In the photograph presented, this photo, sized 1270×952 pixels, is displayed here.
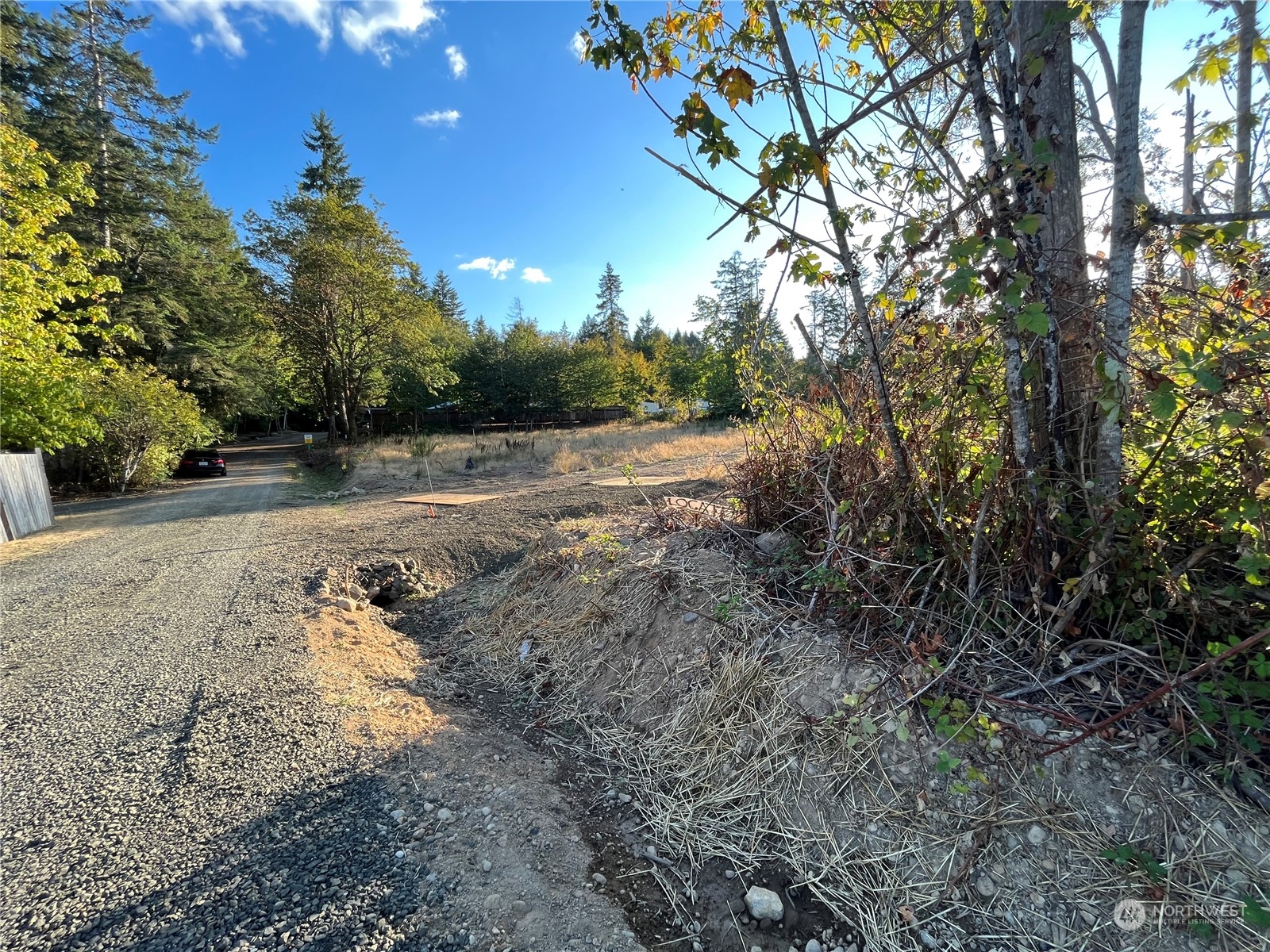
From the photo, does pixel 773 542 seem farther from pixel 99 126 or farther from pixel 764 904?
pixel 99 126

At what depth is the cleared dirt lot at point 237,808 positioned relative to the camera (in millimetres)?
1673

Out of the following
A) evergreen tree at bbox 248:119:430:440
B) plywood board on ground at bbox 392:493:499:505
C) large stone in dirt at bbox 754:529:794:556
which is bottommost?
plywood board on ground at bbox 392:493:499:505

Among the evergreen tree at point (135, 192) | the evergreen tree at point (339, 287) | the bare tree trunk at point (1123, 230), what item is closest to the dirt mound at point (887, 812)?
the bare tree trunk at point (1123, 230)

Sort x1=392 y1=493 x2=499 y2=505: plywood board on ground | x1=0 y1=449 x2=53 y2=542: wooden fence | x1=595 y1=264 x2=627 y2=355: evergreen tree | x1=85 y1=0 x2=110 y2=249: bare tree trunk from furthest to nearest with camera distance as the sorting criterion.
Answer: x1=595 y1=264 x2=627 y2=355: evergreen tree, x1=85 y1=0 x2=110 y2=249: bare tree trunk, x1=392 y1=493 x2=499 y2=505: plywood board on ground, x1=0 y1=449 x2=53 y2=542: wooden fence

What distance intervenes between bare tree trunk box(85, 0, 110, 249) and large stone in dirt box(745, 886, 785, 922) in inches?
877

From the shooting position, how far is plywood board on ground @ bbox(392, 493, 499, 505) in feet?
32.2

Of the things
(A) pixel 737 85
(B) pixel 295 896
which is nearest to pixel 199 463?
(B) pixel 295 896

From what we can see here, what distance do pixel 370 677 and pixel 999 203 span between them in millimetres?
4157

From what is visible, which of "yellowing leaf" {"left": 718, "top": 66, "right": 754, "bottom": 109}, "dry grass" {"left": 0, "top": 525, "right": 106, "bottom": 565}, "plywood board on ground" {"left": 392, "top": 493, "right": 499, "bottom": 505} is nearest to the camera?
"yellowing leaf" {"left": 718, "top": 66, "right": 754, "bottom": 109}

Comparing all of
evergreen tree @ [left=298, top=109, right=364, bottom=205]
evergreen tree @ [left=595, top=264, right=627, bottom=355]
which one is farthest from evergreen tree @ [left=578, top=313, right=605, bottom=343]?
evergreen tree @ [left=298, top=109, right=364, bottom=205]

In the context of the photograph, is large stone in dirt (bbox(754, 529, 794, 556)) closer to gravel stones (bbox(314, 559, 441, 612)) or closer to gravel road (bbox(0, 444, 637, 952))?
gravel road (bbox(0, 444, 637, 952))

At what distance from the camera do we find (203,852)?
192 centimetres

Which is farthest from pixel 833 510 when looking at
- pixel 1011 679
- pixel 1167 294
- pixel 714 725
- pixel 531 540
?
pixel 531 540

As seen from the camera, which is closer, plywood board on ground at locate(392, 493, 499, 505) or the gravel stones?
the gravel stones
